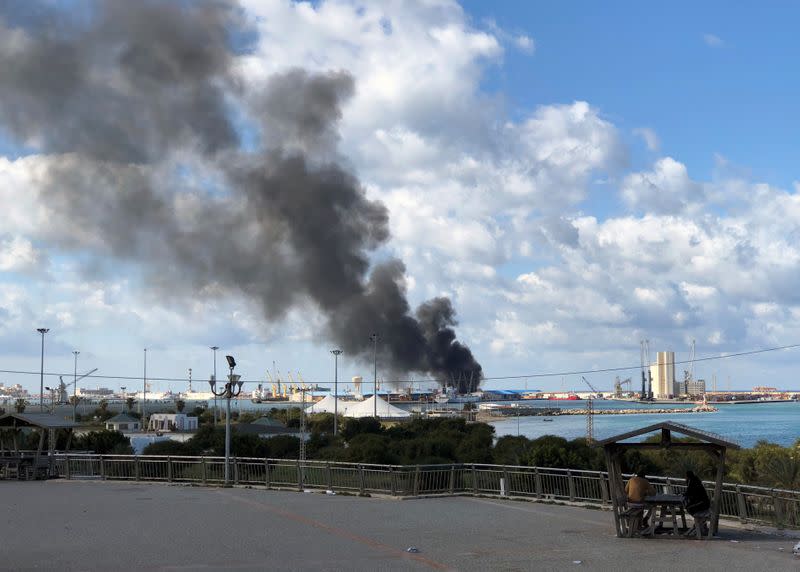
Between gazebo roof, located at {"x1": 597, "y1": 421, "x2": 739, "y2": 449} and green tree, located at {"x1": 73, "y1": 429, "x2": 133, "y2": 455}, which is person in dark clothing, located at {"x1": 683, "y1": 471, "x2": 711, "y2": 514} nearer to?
gazebo roof, located at {"x1": 597, "y1": 421, "x2": 739, "y2": 449}

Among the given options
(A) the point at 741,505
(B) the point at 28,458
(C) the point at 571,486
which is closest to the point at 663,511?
(A) the point at 741,505

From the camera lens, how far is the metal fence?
17250 millimetres

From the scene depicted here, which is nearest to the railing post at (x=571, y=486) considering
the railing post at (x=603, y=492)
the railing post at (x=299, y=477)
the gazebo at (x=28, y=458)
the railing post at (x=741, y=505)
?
the railing post at (x=603, y=492)

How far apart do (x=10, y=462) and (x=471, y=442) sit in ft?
107

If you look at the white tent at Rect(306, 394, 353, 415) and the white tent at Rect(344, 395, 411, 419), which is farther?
the white tent at Rect(306, 394, 353, 415)

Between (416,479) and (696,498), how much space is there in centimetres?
938

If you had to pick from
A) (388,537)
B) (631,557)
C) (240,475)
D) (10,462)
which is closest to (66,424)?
(10,462)

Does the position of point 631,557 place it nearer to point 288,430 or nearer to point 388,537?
point 388,537

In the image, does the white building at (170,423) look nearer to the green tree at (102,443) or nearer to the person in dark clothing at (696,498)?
the green tree at (102,443)

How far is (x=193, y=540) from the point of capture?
15.0 m

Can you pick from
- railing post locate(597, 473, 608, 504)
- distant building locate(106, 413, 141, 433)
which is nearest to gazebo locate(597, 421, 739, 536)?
railing post locate(597, 473, 608, 504)

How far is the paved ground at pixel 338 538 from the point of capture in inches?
501

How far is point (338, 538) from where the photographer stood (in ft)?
50.0

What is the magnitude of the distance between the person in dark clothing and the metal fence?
181 cm
